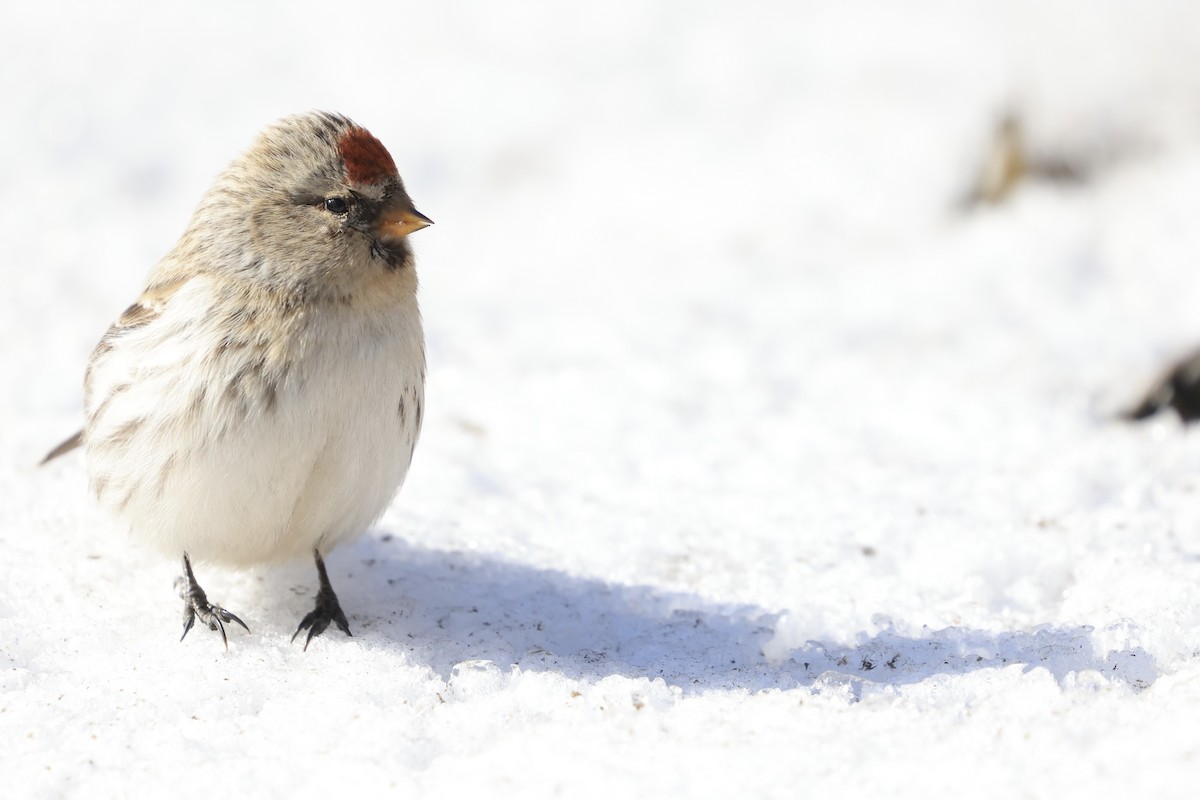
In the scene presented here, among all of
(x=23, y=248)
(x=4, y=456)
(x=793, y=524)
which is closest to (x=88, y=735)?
(x=4, y=456)

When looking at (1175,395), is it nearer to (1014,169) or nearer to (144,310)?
(1014,169)

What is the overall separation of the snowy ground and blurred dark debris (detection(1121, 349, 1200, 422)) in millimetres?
103

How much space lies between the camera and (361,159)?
2898 millimetres

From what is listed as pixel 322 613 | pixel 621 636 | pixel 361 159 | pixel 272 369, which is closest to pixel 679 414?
pixel 621 636

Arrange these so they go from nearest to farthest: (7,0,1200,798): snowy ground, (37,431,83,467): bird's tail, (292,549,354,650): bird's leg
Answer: (7,0,1200,798): snowy ground → (292,549,354,650): bird's leg → (37,431,83,467): bird's tail

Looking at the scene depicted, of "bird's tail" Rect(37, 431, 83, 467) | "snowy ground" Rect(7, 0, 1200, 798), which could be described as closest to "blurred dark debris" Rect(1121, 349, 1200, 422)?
"snowy ground" Rect(7, 0, 1200, 798)

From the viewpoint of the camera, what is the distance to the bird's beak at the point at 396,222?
9.54 ft

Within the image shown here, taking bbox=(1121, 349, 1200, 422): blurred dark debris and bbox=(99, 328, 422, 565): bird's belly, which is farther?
bbox=(1121, 349, 1200, 422): blurred dark debris

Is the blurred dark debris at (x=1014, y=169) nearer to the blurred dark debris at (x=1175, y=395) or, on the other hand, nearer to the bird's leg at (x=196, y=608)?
the blurred dark debris at (x=1175, y=395)

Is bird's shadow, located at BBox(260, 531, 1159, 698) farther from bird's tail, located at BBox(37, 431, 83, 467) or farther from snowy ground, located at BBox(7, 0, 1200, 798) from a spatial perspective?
bird's tail, located at BBox(37, 431, 83, 467)

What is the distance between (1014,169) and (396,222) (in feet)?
12.2

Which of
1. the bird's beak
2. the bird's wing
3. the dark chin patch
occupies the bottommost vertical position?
the bird's wing

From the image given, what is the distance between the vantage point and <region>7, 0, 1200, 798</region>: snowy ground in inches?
98.7

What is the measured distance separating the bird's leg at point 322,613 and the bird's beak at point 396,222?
2.61 ft
